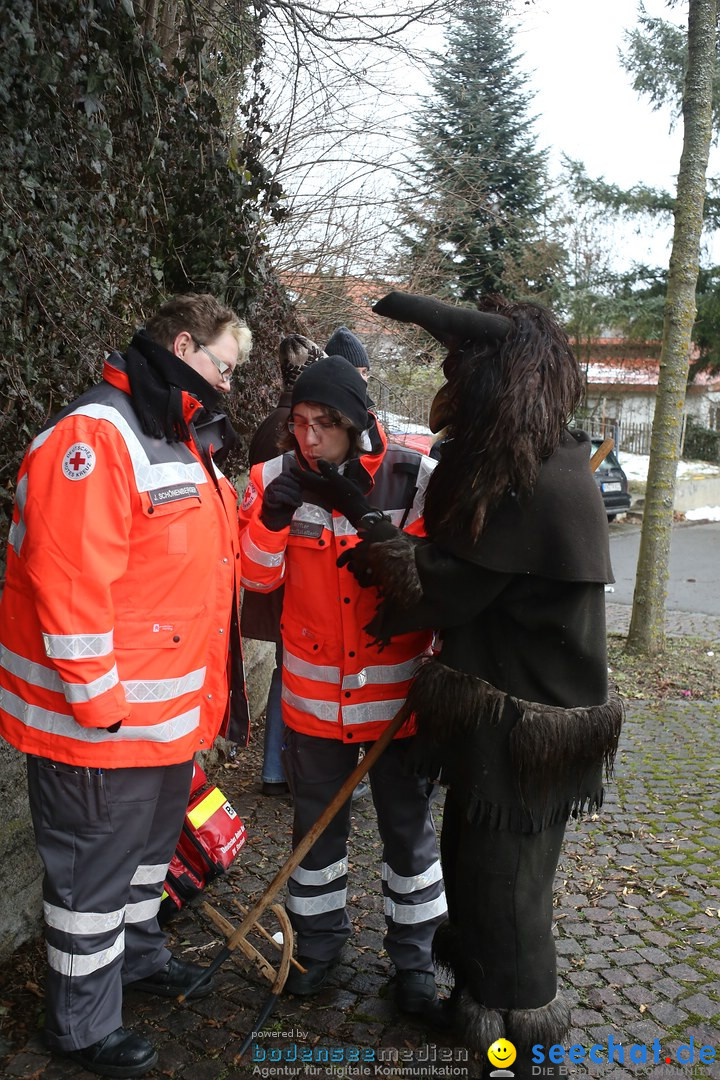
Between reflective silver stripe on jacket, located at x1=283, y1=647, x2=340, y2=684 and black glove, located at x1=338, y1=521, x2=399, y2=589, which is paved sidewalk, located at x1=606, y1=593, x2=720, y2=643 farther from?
black glove, located at x1=338, y1=521, x2=399, y2=589

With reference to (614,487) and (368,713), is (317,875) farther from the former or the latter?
(614,487)

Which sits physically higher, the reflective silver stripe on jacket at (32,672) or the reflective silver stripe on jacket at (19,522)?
the reflective silver stripe on jacket at (19,522)

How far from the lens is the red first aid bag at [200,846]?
3314 mm

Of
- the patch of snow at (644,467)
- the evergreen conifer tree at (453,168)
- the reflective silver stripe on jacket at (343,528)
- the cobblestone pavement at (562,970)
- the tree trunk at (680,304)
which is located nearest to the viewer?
the cobblestone pavement at (562,970)

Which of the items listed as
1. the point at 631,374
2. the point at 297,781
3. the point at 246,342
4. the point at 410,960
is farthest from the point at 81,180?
the point at 631,374

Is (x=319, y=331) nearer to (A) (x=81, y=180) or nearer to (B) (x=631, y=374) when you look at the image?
(A) (x=81, y=180)

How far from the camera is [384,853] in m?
2.87

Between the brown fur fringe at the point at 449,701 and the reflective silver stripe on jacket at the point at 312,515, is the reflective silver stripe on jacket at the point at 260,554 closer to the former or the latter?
the reflective silver stripe on jacket at the point at 312,515

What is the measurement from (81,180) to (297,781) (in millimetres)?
2484

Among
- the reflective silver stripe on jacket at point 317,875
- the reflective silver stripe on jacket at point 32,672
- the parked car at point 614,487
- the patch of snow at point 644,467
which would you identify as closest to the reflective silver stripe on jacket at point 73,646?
the reflective silver stripe on jacket at point 32,672

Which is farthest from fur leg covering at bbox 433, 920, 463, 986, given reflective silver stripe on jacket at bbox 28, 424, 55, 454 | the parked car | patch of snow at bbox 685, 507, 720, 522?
patch of snow at bbox 685, 507, 720, 522

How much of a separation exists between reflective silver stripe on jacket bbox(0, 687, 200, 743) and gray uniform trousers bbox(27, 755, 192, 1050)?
96 mm

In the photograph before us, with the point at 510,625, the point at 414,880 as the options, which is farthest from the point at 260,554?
the point at 414,880

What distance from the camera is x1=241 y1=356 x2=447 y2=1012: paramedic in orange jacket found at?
8.87 feet
